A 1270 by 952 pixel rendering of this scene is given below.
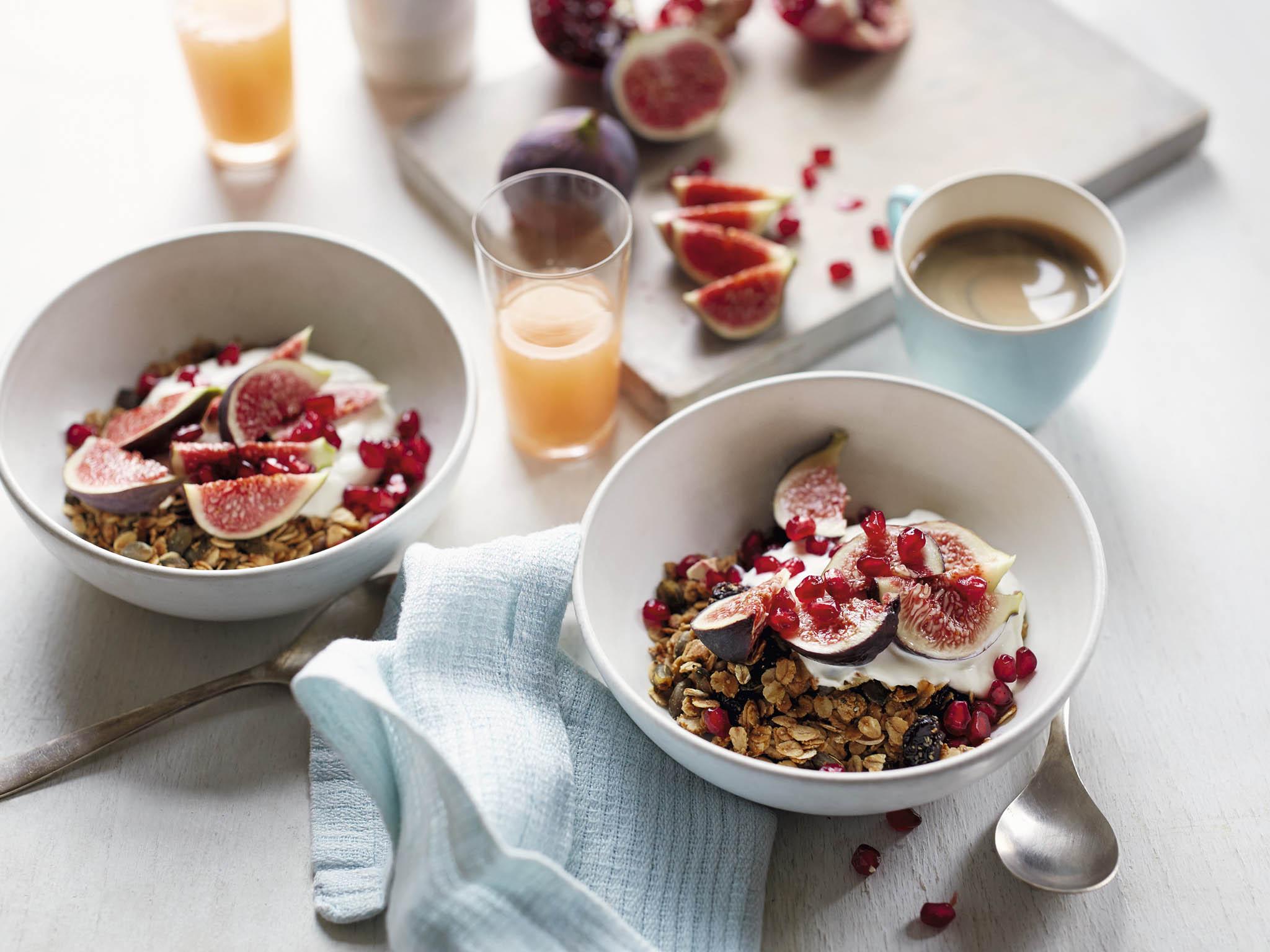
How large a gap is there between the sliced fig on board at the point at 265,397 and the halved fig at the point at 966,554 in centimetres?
106

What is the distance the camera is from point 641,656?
181 centimetres

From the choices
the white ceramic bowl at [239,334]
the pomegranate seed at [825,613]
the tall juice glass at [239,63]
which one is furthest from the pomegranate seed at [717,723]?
the tall juice glass at [239,63]

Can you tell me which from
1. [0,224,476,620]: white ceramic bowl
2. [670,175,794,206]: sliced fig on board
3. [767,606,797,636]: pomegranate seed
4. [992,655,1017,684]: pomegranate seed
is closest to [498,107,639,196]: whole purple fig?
[670,175,794,206]: sliced fig on board

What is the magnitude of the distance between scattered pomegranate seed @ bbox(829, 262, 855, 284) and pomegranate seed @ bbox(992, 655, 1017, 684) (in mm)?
923

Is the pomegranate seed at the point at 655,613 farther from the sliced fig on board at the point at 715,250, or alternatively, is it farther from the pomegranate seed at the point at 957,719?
the sliced fig on board at the point at 715,250

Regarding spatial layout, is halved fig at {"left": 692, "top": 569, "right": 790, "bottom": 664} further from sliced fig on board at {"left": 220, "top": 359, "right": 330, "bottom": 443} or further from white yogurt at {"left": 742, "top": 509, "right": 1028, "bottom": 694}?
sliced fig on board at {"left": 220, "top": 359, "right": 330, "bottom": 443}

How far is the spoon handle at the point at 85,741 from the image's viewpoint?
68.0 inches

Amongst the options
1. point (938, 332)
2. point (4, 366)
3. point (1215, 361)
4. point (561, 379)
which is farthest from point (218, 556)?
point (1215, 361)

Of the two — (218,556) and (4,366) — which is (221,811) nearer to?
(218,556)

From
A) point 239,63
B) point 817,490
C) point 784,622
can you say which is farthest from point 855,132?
point 784,622

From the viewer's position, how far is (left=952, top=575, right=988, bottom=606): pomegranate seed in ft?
5.50

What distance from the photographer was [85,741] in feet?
5.72

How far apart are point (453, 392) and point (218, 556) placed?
0.49 meters

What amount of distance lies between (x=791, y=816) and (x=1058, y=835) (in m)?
0.36
